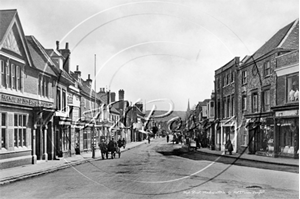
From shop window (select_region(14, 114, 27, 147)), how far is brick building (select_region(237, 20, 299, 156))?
10.6ft

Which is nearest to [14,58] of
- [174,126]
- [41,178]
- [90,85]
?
[90,85]

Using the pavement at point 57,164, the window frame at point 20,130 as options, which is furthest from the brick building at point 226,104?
the window frame at point 20,130

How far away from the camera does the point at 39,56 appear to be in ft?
13.9

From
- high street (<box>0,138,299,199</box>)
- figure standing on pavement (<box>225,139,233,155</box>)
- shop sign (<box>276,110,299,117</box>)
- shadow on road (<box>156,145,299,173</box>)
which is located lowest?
high street (<box>0,138,299,199</box>)

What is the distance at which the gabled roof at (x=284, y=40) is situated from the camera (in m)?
3.02

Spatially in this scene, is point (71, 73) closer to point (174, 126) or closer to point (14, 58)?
point (14, 58)

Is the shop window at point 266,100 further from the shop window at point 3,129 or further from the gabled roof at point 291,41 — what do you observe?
the shop window at point 3,129

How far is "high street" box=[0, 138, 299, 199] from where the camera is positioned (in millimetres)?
3970

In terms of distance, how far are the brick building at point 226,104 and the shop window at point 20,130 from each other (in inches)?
115

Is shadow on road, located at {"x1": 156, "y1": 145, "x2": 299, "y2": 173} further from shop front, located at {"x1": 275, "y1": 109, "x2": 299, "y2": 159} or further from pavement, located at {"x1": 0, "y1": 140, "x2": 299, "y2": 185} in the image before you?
shop front, located at {"x1": 275, "y1": 109, "x2": 299, "y2": 159}

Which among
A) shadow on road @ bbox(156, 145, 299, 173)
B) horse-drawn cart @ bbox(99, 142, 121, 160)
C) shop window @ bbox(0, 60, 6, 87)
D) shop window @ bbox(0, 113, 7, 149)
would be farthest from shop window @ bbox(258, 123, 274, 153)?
shop window @ bbox(0, 60, 6, 87)

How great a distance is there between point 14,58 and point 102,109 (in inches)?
68.6

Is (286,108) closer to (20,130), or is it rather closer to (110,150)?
(110,150)

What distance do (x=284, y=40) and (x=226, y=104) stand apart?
2.83 ft
